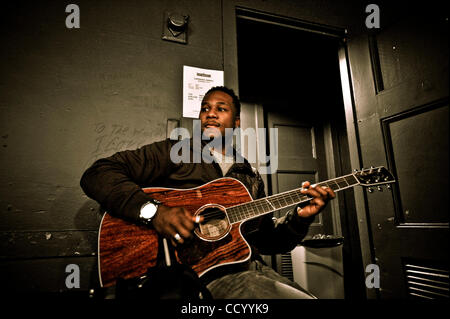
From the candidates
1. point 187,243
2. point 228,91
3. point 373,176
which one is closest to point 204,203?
point 187,243

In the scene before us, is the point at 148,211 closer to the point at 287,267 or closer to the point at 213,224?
the point at 213,224

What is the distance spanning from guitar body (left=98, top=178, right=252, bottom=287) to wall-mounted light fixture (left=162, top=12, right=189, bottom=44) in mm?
1479

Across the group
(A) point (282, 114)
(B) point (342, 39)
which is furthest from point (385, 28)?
(A) point (282, 114)

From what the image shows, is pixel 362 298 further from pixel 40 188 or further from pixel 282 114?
pixel 40 188

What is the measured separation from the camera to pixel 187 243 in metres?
1.31

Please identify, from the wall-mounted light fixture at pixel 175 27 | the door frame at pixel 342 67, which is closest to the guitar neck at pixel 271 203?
the door frame at pixel 342 67

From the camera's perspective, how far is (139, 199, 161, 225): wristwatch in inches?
49.8

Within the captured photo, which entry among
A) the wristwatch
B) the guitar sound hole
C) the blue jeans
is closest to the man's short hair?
the guitar sound hole

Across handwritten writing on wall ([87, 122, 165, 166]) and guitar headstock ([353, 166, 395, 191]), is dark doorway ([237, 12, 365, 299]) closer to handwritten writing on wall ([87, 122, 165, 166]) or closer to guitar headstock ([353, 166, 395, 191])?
guitar headstock ([353, 166, 395, 191])

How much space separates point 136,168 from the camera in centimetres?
155

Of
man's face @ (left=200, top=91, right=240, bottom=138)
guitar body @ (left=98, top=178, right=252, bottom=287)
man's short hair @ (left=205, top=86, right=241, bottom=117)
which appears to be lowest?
guitar body @ (left=98, top=178, right=252, bottom=287)

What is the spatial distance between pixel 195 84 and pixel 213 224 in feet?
4.25

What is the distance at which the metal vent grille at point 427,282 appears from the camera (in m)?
1.58

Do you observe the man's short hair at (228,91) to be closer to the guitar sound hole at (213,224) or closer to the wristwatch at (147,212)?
the guitar sound hole at (213,224)
